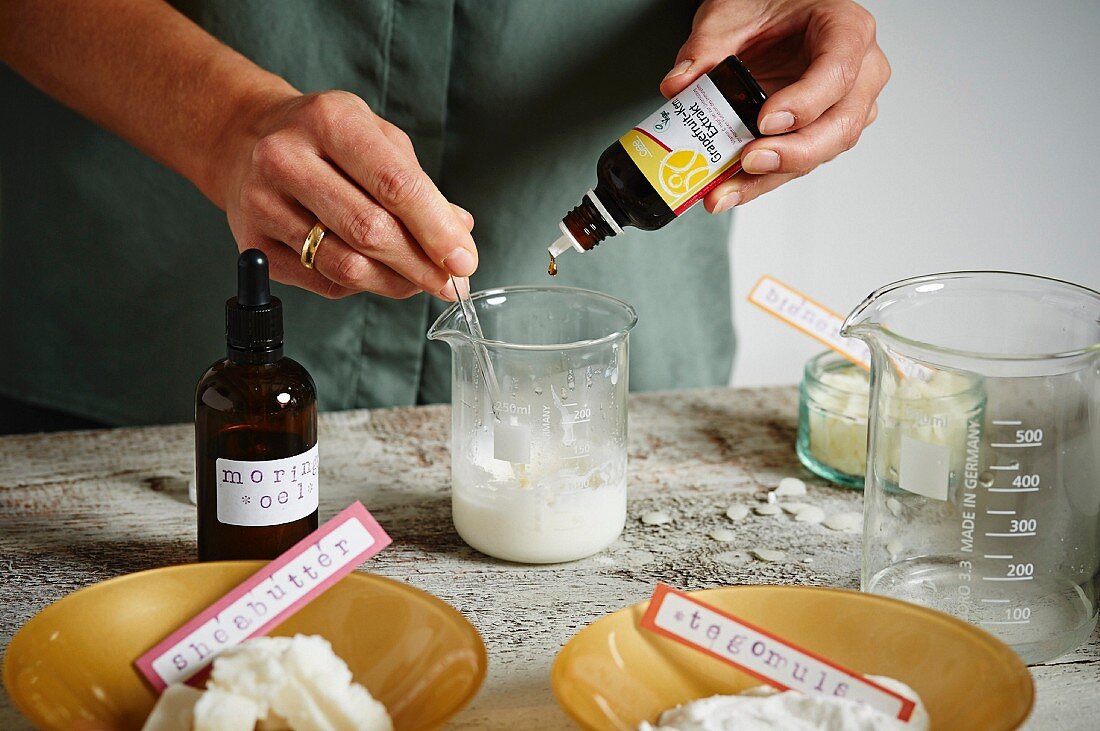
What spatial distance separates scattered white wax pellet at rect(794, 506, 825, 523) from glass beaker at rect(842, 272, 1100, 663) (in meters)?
0.20

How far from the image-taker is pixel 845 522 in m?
1.02

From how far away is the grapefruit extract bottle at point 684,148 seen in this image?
0.87m

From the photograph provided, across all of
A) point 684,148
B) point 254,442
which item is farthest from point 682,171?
point 254,442

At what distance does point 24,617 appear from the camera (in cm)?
83

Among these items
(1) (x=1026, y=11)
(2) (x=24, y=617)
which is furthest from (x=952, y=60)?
(2) (x=24, y=617)

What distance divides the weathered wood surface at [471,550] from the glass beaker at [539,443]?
0.04m

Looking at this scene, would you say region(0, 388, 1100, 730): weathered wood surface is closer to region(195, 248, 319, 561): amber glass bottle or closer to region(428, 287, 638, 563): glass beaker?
region(428, 287, 638, 563): glass beaker

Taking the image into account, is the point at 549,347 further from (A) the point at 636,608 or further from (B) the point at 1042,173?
(B) the point at 1042,173

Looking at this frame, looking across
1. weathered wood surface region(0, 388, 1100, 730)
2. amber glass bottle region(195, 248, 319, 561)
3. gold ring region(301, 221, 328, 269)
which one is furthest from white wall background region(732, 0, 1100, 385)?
amber glass bottle region(195, 248, 319, 561)

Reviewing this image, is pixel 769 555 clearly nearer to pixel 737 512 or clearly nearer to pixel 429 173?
pixel 737 512

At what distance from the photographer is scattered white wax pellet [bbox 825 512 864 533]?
1013 millimetres

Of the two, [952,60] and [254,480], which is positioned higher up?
[952,60]

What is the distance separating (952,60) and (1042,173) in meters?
0.32

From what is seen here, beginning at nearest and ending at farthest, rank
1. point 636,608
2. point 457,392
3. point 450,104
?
point 636,608
point 457,392
point 450,104
